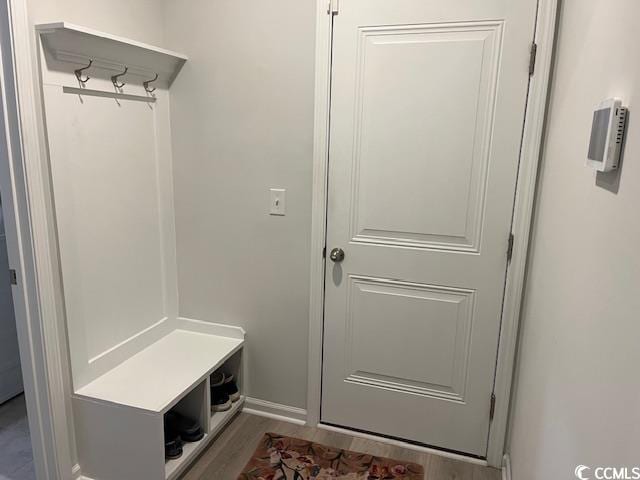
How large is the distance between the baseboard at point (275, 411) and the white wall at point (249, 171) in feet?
0.11

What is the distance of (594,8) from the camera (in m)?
1.14

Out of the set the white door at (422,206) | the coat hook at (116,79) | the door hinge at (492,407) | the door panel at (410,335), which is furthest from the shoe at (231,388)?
the coat hook at (116,79)

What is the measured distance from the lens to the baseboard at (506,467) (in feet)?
6.50

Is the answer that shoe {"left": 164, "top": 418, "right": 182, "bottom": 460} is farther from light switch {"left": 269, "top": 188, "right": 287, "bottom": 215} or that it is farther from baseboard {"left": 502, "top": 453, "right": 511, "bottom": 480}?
baseboard {"left": 502, "top": 453, "right": 511, "bottom": 480}

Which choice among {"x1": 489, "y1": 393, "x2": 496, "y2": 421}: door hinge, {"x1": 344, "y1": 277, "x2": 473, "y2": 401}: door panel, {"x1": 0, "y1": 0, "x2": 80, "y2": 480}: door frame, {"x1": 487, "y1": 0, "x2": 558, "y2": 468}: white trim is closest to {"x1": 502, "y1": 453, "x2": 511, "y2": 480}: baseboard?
{"x1": 487, "y1": 0, "x2": 558, "y2": 468}: white trim

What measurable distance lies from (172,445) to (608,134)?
1.96 metres

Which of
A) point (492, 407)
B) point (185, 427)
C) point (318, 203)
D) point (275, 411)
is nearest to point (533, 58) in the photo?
point (318, 203)

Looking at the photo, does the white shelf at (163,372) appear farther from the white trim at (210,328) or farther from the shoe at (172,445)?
the shoe at (172,445)

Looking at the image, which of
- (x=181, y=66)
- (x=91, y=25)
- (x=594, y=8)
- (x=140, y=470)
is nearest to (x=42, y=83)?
(x=91, y=25)

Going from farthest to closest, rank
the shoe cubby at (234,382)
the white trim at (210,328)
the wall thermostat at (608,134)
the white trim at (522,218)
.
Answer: the white trim at (210,328)
the shoe cubby at (234,382)
the white trim at (522,218)
the wall thermostat at (608,134)

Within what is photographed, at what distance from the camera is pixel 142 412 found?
71.4 inches

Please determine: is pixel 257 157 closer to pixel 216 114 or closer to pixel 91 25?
pixel 216 114

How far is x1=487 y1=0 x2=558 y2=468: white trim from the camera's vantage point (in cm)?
174
